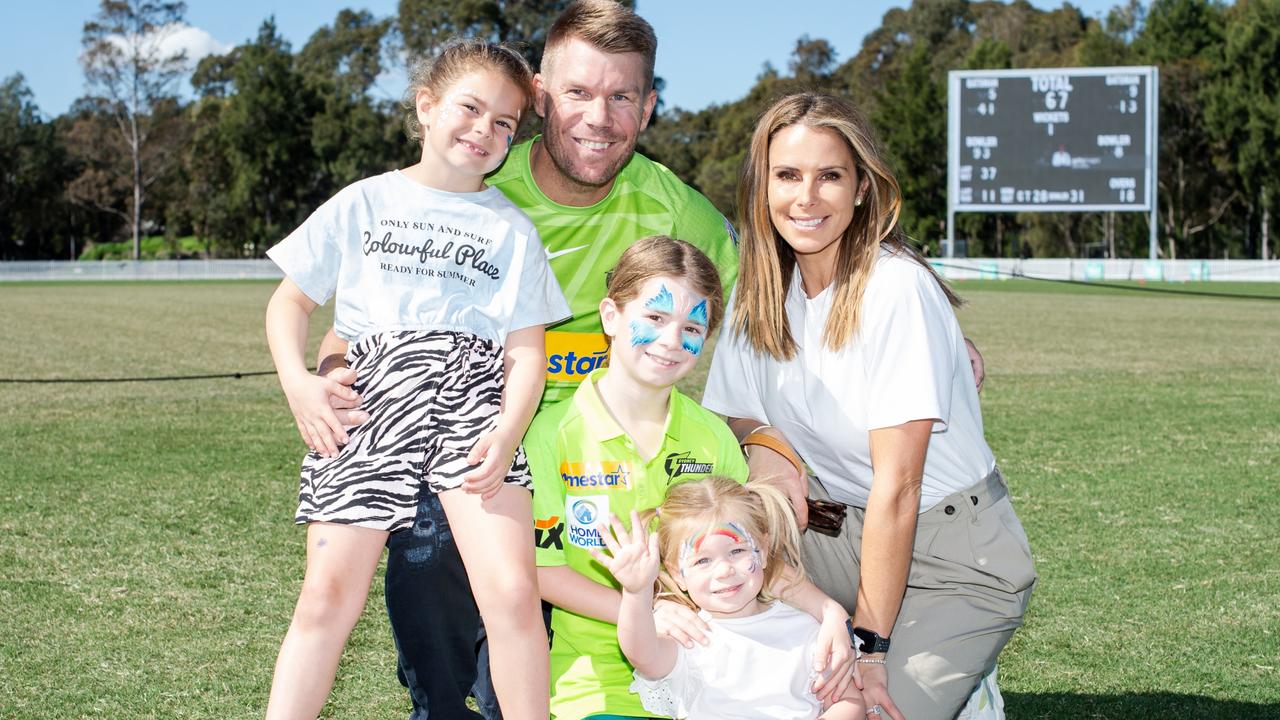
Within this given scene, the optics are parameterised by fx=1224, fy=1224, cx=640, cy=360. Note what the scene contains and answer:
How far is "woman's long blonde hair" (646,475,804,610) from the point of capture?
2.79 meters

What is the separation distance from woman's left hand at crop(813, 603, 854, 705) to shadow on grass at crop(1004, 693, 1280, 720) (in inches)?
57.5

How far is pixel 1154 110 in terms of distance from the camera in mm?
36625

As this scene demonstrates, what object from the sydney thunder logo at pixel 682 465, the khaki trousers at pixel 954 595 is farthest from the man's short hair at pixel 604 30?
the khaki trousers at pixel 954 595

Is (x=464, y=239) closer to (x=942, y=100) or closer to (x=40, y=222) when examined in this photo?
(x=942, y=100)

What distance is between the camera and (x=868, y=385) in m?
3.13

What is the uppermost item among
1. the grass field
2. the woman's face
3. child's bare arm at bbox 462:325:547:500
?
the woman's face

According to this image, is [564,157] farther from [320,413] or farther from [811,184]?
[320,413]

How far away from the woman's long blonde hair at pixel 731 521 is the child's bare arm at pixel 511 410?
0.38m

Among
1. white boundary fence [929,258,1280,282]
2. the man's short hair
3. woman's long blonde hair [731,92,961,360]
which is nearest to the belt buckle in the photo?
woman's long blonde hair [731,92,961,360]

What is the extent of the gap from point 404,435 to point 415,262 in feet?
1.44

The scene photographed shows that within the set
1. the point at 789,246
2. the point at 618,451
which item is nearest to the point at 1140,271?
the point at 789,246

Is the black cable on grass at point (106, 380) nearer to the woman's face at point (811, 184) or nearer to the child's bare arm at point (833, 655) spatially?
the woman's face at point (811, 184)

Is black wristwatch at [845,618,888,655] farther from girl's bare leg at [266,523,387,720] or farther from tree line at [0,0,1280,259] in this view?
tree line at [0,0,1280,259]

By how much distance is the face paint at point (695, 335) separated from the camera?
119 inches
